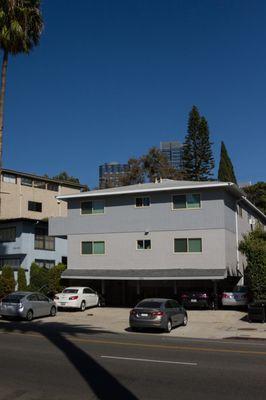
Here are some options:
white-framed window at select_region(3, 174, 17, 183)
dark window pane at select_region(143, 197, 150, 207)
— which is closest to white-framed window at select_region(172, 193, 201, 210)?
dark window pane at select_region(143, 197, 150, 207)

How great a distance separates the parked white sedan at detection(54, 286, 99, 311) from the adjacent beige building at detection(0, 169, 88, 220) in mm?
25120

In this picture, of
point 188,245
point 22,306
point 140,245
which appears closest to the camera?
point 22,306

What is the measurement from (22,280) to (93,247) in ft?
22.6

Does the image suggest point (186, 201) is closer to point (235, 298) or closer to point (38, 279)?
point (235, 298)

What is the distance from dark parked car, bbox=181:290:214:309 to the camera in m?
34.5

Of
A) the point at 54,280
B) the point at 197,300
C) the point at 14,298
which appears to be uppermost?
the point at 54,280

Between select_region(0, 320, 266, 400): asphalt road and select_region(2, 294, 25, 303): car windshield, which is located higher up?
select_region(2, 294, 25, 303): car windshield

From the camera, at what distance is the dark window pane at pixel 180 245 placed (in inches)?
1470

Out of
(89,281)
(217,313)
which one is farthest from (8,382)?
(89,281)

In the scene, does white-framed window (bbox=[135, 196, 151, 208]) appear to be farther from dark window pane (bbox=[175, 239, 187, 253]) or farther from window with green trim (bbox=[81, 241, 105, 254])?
window with green trim (bbox=[81, 241, 105, 254])

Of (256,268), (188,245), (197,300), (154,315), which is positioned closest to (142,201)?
(188,245)

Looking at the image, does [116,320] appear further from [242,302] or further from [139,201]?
[139,201]

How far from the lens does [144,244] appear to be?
1523 inches

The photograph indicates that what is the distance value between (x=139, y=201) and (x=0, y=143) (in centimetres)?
1356
